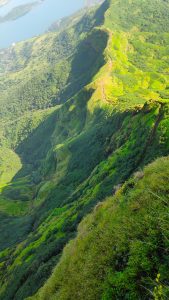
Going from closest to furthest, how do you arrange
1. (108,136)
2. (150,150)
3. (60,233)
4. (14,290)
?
(150,150) < (14,290) < (60,233) < (108,136)

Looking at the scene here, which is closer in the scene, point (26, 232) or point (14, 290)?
point (14, 290)

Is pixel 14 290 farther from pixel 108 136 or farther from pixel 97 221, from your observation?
pixel 108 136

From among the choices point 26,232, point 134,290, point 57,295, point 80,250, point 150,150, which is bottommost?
point 26,232

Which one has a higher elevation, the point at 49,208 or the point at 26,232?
the point at 49,208

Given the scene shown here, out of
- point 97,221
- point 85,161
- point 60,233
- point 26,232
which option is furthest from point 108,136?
point 97,221

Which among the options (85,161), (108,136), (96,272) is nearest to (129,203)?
(96,272)

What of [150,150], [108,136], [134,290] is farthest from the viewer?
[108,136]

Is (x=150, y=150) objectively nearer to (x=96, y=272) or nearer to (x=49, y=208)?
(x=96, y=272)
